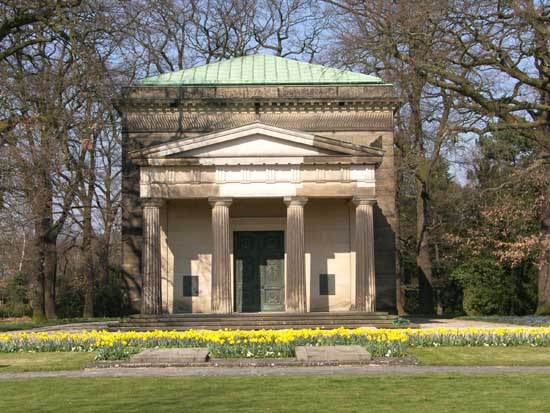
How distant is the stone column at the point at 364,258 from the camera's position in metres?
30.6

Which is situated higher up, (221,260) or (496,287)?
(221,260)

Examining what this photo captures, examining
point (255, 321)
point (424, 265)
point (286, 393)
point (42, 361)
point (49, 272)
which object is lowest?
point (286, 393)

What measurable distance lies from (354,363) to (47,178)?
20.7 m

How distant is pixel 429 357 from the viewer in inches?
777

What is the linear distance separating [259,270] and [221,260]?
173 inches

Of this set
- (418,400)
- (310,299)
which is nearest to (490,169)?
(310,299)

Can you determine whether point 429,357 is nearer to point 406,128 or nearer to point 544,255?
point 544,255

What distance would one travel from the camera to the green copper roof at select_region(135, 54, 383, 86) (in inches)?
1458

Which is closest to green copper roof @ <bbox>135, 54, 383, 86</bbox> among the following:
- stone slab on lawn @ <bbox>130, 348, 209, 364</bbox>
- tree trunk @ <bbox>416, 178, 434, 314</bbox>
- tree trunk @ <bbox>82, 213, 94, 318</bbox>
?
tree trunk @ <bbox>82, 213, 94, 318</bbox>

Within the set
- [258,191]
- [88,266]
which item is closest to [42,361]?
[258,191]

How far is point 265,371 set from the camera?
56.6ft

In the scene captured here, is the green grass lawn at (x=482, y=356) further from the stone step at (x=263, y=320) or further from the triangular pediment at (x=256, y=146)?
the triangular pediment at (x=256, y=146)

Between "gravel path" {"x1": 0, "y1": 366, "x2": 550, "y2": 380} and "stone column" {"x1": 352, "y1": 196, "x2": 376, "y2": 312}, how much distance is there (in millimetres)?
12494

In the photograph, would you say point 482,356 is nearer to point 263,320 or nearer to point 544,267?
point 263,320
